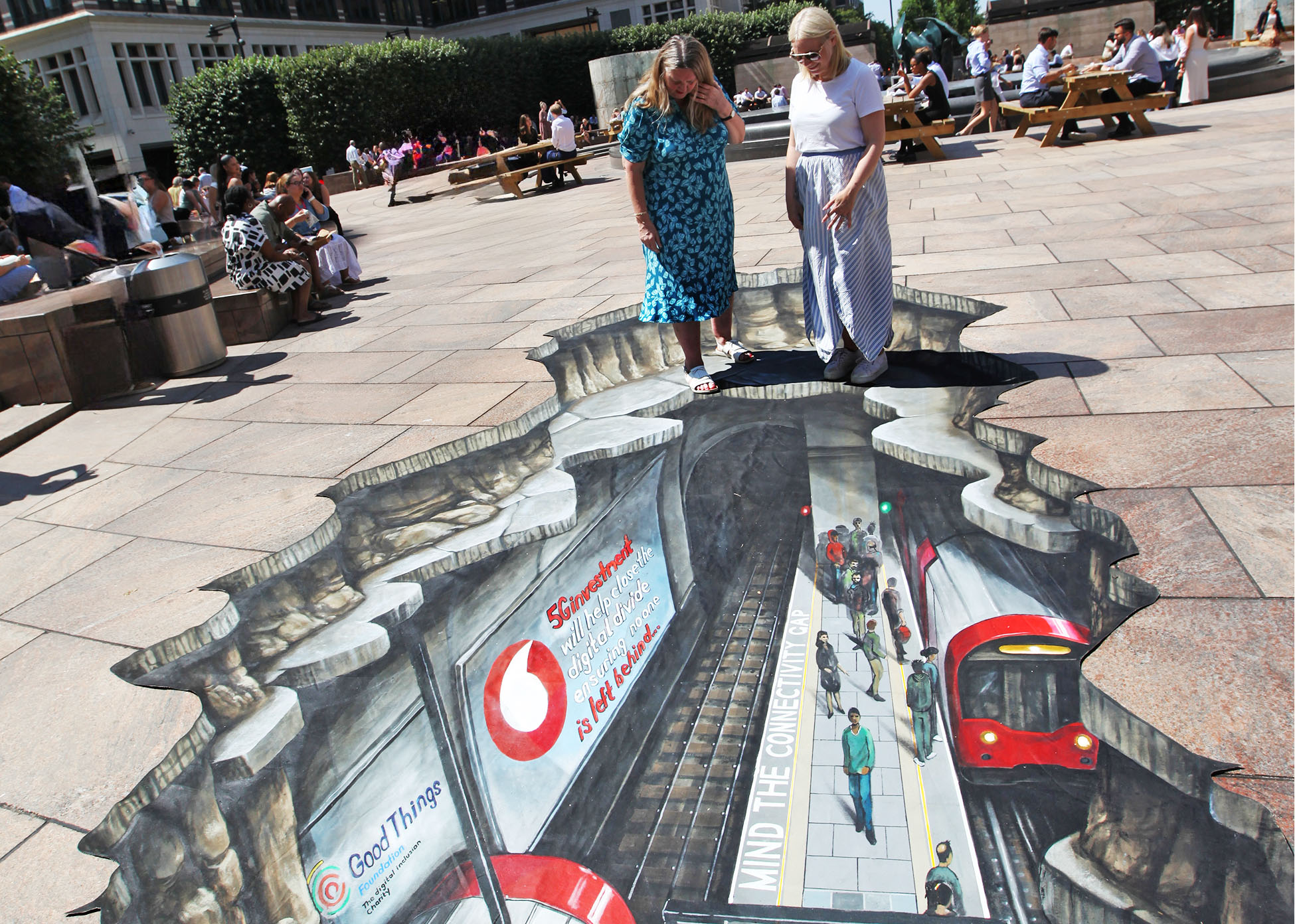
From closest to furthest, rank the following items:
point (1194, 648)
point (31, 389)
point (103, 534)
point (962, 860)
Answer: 1. point (1194, 648)
2. point (962, 860)
3. point (103, 534)
4. point (31, 389)

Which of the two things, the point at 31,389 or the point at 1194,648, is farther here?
the point at 31,389

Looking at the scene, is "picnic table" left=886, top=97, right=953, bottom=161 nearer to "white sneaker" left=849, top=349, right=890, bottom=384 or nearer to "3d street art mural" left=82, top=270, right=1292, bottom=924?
"3d street art mural" left=82, top=270, right=1292, bottom=924

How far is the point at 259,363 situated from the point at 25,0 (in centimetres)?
4391

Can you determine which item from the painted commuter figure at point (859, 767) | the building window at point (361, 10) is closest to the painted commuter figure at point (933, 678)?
the painted commuter figure at point (859, 767)

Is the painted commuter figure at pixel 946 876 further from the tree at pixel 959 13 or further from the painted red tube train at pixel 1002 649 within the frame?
the tree at pixel 959 13

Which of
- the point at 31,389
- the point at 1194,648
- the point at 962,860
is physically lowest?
the point at 962,860

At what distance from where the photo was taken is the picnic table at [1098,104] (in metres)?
11.2

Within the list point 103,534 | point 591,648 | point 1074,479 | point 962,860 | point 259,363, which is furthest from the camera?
point 259,363

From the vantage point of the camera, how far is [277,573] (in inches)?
144

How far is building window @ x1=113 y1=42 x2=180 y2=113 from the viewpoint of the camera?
38.4 meters

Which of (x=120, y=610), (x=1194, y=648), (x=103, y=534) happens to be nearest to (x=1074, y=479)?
(x=1194, y=648)

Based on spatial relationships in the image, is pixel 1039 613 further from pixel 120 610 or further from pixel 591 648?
pixel 120 610

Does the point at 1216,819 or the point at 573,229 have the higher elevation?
the point at 573,229

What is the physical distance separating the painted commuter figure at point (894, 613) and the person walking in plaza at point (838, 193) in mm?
1236
